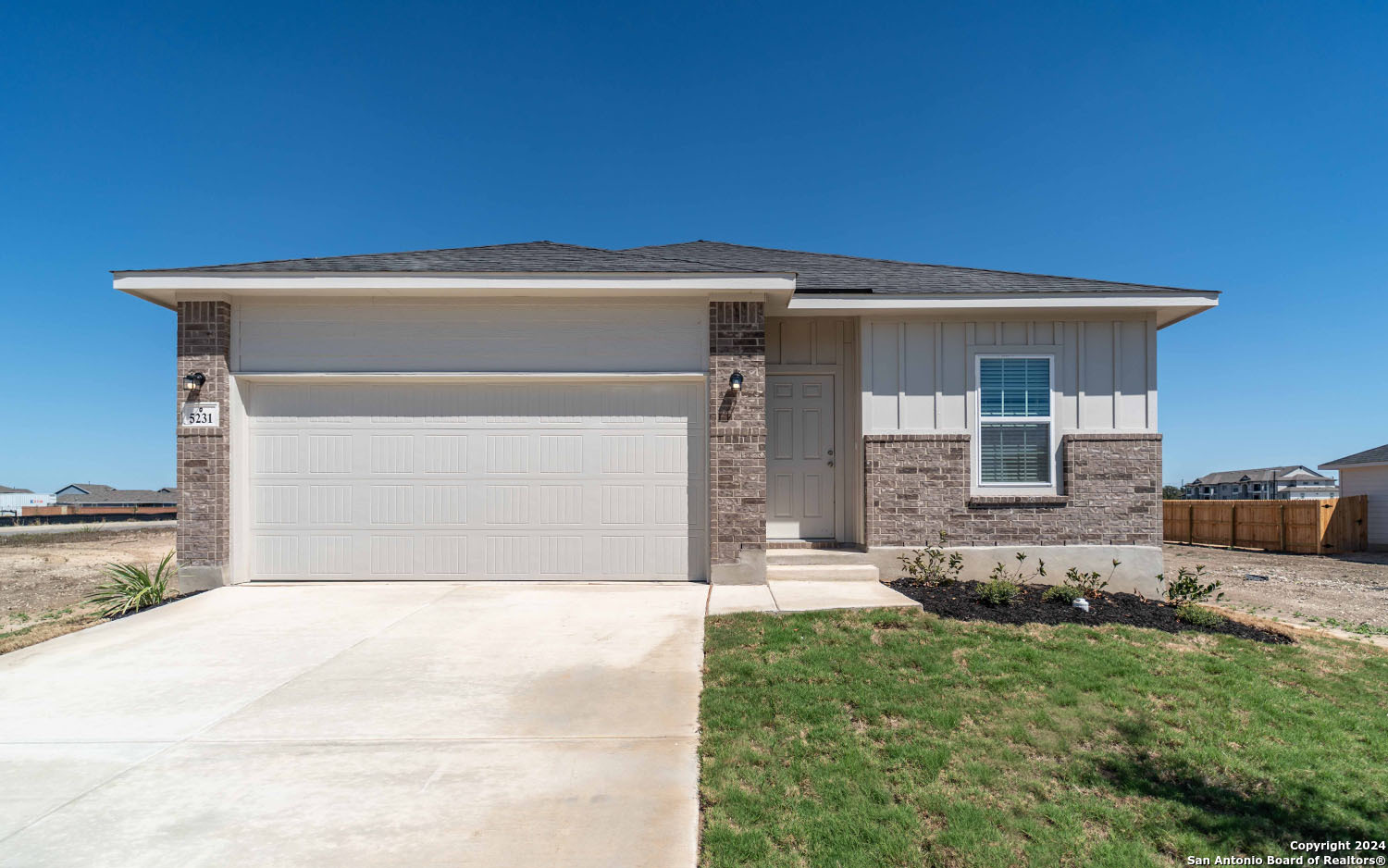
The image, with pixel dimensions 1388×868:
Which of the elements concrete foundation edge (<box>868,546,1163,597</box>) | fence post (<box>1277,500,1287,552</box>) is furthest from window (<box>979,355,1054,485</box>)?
fence post (<box>1277,500,1287,552</box>)

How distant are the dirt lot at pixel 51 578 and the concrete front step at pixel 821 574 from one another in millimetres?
6897

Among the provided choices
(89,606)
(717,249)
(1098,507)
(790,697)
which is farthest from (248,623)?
(1098,507)

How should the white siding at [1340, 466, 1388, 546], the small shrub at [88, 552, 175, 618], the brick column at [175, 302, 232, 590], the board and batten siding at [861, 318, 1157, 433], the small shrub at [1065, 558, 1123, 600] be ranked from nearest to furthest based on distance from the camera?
Answer: the small shrub at [88, 552, 175, 618] → the small shrub at [1065, 558, 1123, 600] → the brick column at [175, 302, 232, 590] → the board and batten siding at [861, 318, 1157, 433] → the white siding at [1340, 466, 1388, 546]

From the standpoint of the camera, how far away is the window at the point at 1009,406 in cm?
847

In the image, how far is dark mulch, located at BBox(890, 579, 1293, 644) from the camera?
6.09 meters

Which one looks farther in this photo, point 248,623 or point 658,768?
point 248,623

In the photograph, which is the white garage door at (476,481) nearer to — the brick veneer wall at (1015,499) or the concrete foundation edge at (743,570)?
the concrete foundation edge at (743,570)

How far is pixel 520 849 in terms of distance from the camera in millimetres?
2693

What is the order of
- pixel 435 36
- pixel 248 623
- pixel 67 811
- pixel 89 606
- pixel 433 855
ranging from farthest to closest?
1. pixel 435 36
2. pixel 89 606
3. pixel 248 623
4. pixel 67 811
5. pixel 433 855

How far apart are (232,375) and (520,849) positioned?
7.12 meters

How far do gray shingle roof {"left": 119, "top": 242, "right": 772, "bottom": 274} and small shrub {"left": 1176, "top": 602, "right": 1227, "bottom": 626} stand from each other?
5.76 meters

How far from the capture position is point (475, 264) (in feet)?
25.5

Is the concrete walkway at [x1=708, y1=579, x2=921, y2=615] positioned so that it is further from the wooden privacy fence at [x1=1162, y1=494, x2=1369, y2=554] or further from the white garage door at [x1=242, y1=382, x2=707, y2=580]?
the wooden privacy fence at [x1=1162, y1=494, x2=1369, y2=554]

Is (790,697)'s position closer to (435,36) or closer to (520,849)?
(520,849)
